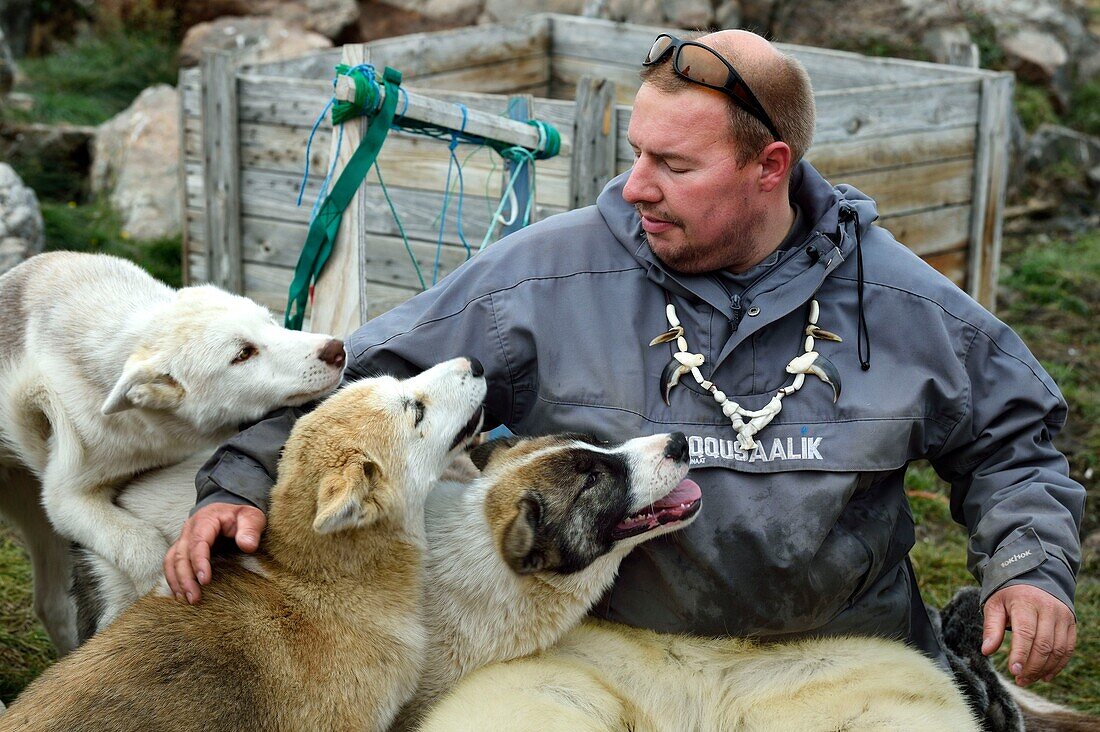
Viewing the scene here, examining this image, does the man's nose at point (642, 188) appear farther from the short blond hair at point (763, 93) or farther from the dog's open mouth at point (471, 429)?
the dog's open mouth at point (471, 429)

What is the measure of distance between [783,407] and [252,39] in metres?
10.5

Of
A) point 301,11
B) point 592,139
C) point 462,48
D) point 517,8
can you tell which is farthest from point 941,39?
point 592,139

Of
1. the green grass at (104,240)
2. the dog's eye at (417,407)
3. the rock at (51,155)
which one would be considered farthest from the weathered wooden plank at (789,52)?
the dog's eye at (417,407)

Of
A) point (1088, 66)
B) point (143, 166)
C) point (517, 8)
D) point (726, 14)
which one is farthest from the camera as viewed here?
point (1088, 66)

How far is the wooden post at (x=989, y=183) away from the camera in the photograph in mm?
8086

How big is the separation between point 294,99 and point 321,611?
5.01 meters

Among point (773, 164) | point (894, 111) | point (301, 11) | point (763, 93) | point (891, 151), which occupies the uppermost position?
point (301, 11)

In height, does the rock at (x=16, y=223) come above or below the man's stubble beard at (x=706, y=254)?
below

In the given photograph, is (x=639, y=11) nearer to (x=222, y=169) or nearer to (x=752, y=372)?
(x=222, y=169)

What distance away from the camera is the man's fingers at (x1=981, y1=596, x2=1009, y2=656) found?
130 inches

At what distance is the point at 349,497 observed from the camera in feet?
10.7

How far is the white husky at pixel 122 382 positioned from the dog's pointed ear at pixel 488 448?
53cm

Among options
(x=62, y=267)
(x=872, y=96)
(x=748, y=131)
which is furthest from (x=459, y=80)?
(x=748, y=131)

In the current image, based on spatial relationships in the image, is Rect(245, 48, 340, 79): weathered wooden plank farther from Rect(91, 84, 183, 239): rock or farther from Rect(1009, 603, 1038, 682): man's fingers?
Rect(1009, 603, 1038, 682): man's fingers
